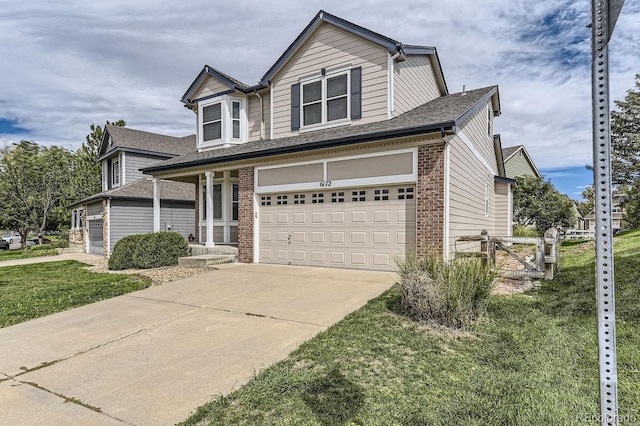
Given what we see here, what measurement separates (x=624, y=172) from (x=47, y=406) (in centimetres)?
2835

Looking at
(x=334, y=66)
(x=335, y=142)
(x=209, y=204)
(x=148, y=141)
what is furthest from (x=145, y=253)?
(x=148, y=141)

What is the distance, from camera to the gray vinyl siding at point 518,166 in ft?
82.7

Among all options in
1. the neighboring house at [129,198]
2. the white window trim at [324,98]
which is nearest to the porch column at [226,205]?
the white window trim at [324,98]

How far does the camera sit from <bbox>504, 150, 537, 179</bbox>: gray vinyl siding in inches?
993

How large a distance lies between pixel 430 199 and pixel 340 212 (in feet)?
8.83

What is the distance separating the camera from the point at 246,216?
12.2 metres

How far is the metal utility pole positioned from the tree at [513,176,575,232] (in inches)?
933

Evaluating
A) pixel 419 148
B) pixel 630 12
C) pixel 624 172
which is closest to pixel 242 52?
pixel 419 148

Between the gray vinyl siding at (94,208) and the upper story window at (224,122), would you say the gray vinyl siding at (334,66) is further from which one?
the gray vinyl siding at (94,208)

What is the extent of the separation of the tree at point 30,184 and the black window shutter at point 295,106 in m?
26.2

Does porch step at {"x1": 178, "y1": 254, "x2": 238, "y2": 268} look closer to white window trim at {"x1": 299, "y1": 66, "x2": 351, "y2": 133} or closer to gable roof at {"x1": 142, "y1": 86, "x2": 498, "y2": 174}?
gable roof at {"x1": 142, "y1": 86, "x2": 498, "y2": 174}

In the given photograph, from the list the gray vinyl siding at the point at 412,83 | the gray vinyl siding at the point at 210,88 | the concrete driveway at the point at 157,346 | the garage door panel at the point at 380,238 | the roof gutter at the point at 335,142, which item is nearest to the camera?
the concrete driveway at the point at 157,346

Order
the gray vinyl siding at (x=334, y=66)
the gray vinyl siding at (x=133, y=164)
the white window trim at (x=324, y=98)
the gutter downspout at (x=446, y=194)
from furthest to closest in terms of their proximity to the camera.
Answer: the gray vinyl siding at (x=133, y=164)
the white window trim at (x=324, y=98)
the gray vinyl siding at (x=334, y=66)
the gutter downspout at (x=446, y=194)

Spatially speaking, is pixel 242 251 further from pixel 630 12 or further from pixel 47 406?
pixel 630 12
